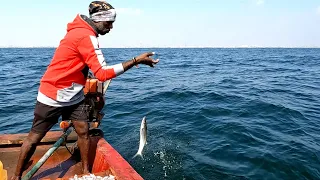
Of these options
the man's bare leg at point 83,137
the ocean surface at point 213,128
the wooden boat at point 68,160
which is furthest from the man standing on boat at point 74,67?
the ocean surface at point 213,128

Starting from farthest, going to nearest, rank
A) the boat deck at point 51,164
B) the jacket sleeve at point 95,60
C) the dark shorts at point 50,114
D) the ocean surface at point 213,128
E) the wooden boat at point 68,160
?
the ocean surface at point 213,128 → the boat deck at point 51,164 → the wooden boat at point 68,160 → the dark shorts at point 50,114 → the jacket sleeve at point 95,60

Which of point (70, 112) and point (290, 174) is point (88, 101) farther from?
point (290, 174)

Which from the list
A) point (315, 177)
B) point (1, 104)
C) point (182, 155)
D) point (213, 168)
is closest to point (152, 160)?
point (182, 155)

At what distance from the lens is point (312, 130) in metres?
8.84

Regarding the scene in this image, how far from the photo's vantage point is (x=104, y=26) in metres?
3.67

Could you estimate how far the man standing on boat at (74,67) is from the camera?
3.38 m

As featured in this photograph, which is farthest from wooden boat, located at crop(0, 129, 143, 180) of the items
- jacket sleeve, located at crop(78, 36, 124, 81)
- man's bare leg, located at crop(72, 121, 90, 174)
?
jacket sleeve, located at crop(78, 36, 124, 81)

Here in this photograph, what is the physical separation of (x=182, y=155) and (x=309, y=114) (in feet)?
20.4

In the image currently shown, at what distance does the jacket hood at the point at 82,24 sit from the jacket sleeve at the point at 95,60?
0.23m

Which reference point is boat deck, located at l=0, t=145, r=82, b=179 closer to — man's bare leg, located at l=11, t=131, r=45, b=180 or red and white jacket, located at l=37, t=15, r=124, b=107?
man's bare leg, located at l=11, t=131, r=45, b=180

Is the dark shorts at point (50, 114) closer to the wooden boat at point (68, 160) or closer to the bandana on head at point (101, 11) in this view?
the wooden boat at point (68, 160)

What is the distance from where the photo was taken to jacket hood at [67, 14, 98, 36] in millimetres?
3539

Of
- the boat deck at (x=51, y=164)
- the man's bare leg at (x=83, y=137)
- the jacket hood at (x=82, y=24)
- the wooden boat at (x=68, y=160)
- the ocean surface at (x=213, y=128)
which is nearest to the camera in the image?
the jacket hood at (x=82, y=24)

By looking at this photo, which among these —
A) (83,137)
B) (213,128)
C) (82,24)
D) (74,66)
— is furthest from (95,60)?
(213,128)
